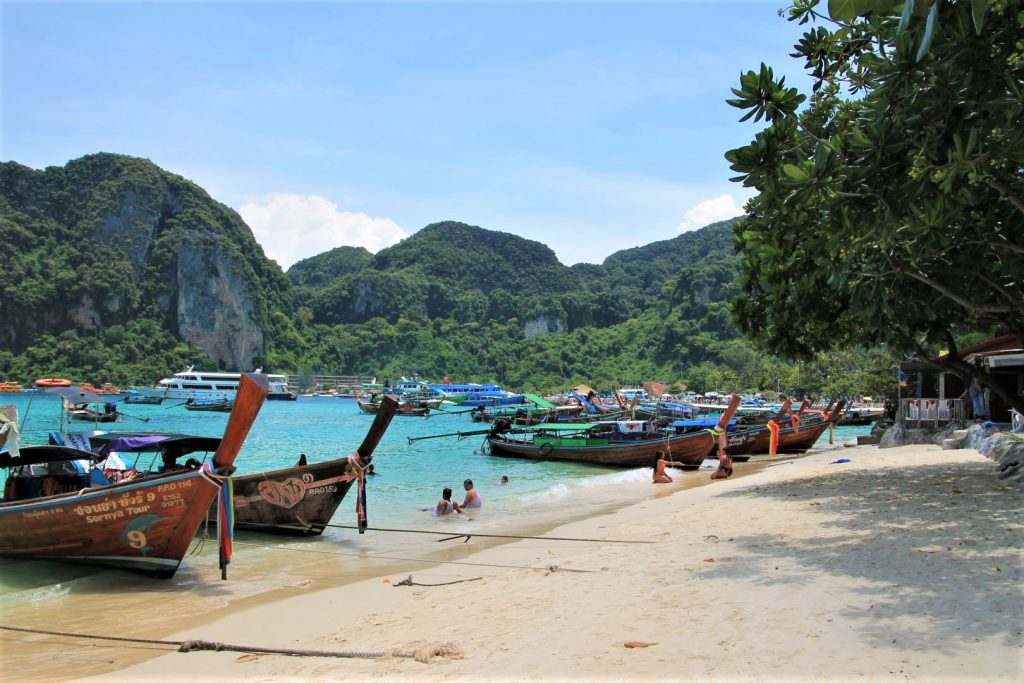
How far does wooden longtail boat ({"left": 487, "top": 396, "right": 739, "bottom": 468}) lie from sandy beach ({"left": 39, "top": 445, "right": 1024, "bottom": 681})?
11.4m

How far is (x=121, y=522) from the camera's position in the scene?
817 centimetres

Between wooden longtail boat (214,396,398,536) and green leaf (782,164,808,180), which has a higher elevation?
green leaf (782,164,808,180)

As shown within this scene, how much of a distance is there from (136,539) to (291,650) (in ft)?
12.7

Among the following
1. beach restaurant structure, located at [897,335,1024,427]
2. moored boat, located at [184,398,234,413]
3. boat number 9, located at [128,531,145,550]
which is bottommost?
moored boat, located at [184,398,234,413]

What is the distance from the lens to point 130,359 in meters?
106

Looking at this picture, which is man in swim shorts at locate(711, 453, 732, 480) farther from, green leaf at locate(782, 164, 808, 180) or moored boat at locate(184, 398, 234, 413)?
moored boat at locate(184, 398, 234, 413)

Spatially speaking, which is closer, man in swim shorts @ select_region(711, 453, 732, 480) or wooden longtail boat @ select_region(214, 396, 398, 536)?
wooden longtail boat @ select_region(214, 396, 398, 536)

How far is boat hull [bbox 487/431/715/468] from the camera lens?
67.4 ft

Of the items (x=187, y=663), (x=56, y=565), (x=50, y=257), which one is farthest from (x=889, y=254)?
(x=50, y=257)

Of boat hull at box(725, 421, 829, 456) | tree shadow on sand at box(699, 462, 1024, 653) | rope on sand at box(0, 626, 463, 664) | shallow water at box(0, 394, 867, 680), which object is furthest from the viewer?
boat hull at box(725, 421, 829, 456)

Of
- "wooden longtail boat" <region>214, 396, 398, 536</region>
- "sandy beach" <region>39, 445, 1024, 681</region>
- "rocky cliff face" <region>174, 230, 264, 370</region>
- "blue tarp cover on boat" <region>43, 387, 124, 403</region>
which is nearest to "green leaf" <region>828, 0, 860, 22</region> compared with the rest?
"sandy beach" <region>39, 445, 1024, 681</region>

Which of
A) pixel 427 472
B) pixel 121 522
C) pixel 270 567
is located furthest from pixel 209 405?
pixel 121 522

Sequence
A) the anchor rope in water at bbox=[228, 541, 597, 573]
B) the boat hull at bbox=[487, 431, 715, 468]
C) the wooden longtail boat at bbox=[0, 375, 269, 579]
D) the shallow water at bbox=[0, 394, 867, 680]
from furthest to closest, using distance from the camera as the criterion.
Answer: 1. the boat hull at bbox=[487, 431, 715, 468]
2. the wooden longtail boat at bbox=[0, 375, 269, 579]
3. the anchor rope in water at bbox=[228, 541, 597, 573]
4. the shallow water at bbox=[0, 394, 867, 680]

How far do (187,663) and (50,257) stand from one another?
121 meters
